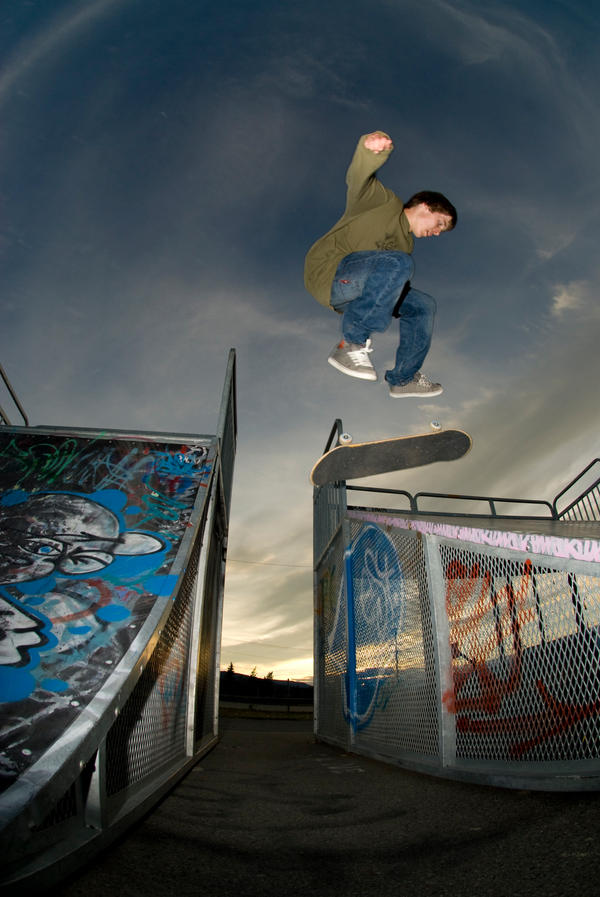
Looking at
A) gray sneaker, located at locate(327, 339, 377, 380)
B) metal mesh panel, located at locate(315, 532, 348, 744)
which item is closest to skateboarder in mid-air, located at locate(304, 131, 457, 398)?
gray sneaker, located at locate(327, 339, 377, 380)

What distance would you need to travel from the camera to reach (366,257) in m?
3.79

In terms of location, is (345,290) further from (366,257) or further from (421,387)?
(421,387)

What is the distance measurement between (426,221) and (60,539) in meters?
3.86

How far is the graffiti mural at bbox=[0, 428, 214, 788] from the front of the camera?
1.86 meters

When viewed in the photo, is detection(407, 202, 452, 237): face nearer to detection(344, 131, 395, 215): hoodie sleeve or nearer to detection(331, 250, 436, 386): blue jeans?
detection(344, 131, 395, 215): hoodie sleeve

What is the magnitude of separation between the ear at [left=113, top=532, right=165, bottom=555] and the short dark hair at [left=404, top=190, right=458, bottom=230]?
3496mm

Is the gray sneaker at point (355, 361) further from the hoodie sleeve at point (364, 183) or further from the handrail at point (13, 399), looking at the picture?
the handrail at point (13, 399)

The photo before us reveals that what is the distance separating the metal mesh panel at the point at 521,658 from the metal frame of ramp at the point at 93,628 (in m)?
1.77

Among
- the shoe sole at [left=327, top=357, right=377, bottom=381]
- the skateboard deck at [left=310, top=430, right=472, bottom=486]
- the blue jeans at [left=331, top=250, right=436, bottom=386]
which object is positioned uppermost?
the blue jeans at [left=331, top=250, right=436, bottom=386]

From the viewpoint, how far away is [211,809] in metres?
2.23

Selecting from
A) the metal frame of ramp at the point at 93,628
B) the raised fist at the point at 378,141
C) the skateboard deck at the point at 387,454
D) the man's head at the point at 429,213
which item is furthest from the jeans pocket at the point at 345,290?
the metal frame of ramp at the point at 93,628

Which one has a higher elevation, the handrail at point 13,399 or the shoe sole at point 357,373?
the handrail at point 13,399

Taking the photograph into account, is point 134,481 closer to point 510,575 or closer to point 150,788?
point 150,788

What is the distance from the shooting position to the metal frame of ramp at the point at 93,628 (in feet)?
4.69
